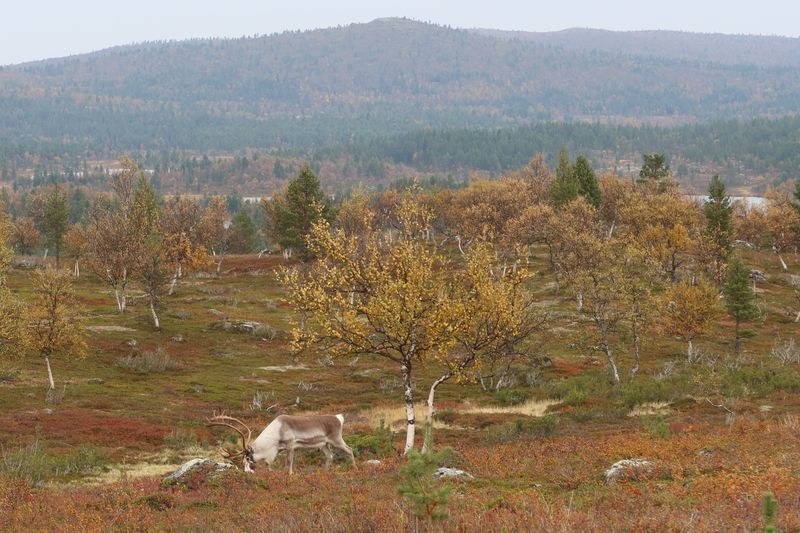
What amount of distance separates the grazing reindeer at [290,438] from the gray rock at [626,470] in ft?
29.4

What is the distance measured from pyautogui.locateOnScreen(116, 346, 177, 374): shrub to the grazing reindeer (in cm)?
3898

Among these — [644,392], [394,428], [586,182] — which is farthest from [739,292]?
[586,182]

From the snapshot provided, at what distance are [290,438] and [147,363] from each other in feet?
134

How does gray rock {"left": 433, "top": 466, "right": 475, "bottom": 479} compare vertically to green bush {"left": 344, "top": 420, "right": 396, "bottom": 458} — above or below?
above

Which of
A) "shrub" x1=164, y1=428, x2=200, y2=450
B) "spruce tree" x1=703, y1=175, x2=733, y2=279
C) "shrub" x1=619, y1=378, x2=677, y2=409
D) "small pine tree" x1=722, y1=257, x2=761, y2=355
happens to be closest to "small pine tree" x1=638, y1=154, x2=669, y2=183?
"spruce tree" x1=703, y1=175, x2=733, y2=279

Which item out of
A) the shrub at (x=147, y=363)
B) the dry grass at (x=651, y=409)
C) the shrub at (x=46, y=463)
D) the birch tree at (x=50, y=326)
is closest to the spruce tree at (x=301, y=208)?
the shrub at (x=147, y=363)

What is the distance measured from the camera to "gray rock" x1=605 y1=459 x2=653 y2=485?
1891cm

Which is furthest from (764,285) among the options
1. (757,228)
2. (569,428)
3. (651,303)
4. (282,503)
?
(282,503)

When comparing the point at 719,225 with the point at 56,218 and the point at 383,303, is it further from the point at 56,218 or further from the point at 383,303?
the point at 56,218

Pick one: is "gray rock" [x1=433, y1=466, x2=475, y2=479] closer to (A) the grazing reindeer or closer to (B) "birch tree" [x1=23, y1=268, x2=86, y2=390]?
(A) the grazing reindeer

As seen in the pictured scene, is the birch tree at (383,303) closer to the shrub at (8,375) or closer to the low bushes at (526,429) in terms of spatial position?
the low bushes at (526,429)

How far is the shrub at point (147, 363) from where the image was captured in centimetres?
5928

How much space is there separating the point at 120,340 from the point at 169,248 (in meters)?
29.3

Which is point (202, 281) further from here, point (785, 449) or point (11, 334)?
point (785, 449)
